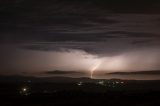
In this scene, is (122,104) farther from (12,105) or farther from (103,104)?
(12,105)

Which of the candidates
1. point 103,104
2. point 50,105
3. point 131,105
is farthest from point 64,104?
point 131,105

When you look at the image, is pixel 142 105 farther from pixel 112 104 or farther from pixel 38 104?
pixel 38 104

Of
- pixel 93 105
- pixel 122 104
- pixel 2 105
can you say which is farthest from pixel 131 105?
pixel 2 105

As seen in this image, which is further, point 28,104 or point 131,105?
point 28,104

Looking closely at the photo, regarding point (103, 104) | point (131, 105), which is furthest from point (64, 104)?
point (131, 105)

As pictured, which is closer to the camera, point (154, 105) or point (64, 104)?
point (154, 105)

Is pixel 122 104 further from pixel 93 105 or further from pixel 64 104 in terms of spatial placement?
pixel 64 104

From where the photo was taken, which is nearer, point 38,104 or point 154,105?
point 154,105
